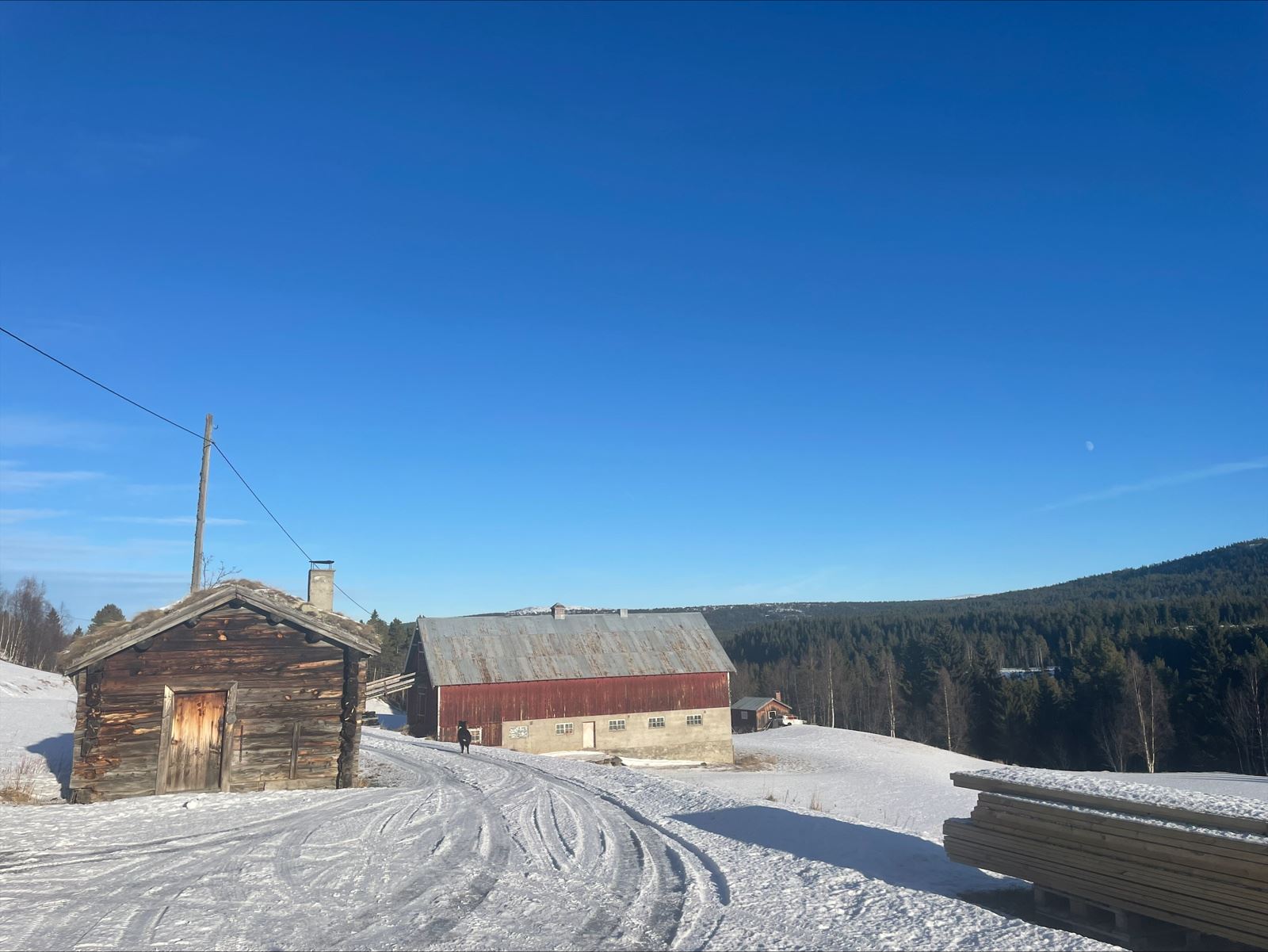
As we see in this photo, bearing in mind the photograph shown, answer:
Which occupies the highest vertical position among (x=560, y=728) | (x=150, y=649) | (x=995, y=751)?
(x=150, y=649)

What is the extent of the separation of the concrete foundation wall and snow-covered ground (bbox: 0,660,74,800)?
19.6 m

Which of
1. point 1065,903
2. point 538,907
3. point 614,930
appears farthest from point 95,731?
point 1065,903

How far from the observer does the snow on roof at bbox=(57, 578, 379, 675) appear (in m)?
17.2

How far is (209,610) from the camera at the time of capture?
1805 centimetres

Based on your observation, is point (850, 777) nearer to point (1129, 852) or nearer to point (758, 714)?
point (1129, 852)

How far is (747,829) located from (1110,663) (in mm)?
58352

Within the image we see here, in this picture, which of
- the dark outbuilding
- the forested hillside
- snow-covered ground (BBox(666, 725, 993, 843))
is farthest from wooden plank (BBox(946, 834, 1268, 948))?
the dark outbuilding

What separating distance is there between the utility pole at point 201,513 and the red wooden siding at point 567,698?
67.5 ft

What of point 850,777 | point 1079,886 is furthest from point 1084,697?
point 1079,886

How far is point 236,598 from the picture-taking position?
18.2 metres

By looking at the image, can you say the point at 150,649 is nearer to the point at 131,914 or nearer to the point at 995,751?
the point at 131,914

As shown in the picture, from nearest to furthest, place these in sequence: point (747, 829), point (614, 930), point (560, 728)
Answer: point (614, 930), point (747, 829), point (560, 728)

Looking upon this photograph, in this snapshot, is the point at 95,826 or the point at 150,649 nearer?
the point at 95,826

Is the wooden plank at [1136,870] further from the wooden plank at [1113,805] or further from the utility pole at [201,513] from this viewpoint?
the utility pole at [201,513]
